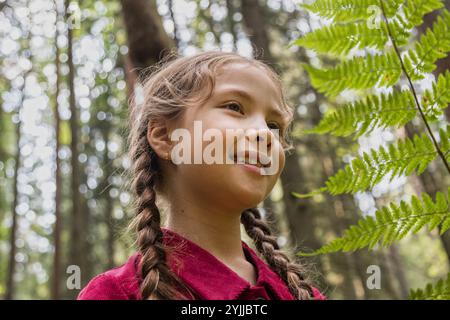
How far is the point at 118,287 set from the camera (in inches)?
64.1

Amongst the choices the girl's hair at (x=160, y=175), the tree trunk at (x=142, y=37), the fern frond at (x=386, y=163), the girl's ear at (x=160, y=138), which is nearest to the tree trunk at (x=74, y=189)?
the tree trunk at (x=142, y=37)

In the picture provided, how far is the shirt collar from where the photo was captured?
167 centimetres

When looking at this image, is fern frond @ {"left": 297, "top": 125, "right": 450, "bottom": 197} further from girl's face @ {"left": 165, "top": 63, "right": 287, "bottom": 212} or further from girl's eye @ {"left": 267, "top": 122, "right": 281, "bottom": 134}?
girl's eye @ {"left": 267, "top": 122, "right": 281, "bottom": 134}

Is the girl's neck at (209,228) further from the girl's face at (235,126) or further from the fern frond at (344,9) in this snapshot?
the fern frond at (344,9)

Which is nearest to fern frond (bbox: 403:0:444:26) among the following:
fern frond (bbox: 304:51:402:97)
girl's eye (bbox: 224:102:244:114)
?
fern frond (bbox: 304:51:402:97)

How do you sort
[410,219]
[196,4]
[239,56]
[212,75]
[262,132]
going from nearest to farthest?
[410,219], [262,132], [212,75], [239,56], [196,4]

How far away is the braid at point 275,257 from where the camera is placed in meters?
2.04

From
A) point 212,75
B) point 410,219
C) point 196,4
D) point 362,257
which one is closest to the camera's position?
point 410,219

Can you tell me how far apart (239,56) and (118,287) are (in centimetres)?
116

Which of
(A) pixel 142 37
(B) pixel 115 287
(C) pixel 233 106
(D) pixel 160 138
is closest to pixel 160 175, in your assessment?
(D) pixel 160 138

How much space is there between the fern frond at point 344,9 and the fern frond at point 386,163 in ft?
1.49

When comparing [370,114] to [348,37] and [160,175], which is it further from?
[160,175]

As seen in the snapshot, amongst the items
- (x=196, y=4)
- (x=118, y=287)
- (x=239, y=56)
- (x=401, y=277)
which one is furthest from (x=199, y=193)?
(x=401, y=277)
